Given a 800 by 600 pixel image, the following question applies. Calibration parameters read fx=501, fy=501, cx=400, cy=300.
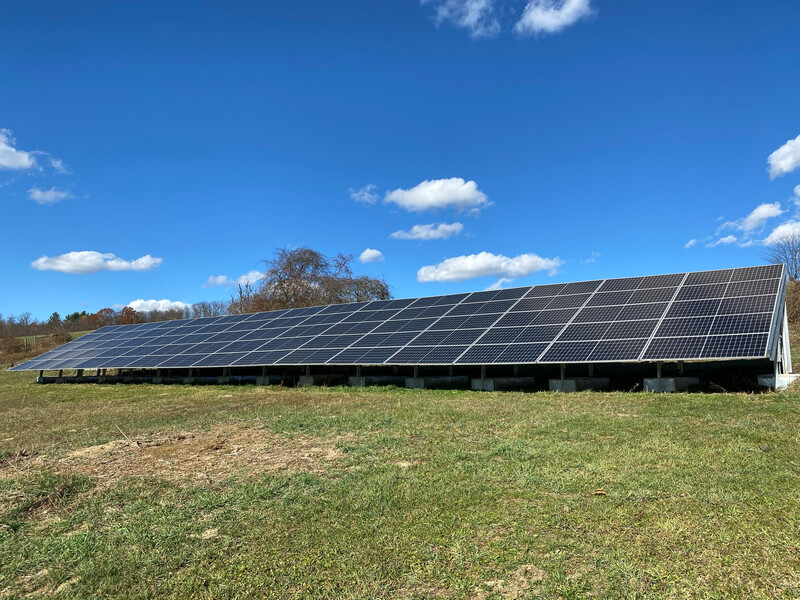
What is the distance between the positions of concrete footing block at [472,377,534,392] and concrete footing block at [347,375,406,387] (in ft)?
10.7

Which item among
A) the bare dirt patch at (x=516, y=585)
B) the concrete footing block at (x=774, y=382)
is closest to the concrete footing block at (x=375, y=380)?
the concrete footing block at (x=774, y=382)

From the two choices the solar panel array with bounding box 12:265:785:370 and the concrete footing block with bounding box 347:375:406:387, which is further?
the concrete footing block with bounding box 347:375:406:387

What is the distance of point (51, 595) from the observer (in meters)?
4.37

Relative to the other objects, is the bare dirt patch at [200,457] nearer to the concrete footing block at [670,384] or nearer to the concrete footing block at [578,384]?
the concrete footing block at [578,384]

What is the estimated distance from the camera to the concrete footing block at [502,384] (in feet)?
54.0

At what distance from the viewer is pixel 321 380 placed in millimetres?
20875

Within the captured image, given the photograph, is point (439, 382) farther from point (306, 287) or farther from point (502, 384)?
point (306, 287)

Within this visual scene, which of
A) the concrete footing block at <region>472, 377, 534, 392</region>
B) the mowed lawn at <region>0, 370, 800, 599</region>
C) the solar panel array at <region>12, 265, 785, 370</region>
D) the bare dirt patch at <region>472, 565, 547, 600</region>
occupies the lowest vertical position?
the bare dirt patch at <region>472, 565, 547, 600</region>

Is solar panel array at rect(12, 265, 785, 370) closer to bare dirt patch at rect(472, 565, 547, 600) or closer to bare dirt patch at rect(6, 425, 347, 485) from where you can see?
bare dirt patch at rect(6, 425, 347, 485)

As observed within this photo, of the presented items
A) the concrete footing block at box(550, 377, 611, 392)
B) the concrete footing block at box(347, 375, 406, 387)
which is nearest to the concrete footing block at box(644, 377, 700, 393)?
the concrete footing block at box(550, 377, 611, 392)

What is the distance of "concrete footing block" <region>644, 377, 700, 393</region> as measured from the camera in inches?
547

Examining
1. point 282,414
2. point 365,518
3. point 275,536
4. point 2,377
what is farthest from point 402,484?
point 2,377

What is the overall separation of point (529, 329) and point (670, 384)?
4.78 meters

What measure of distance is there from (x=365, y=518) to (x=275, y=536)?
0.98 meters
